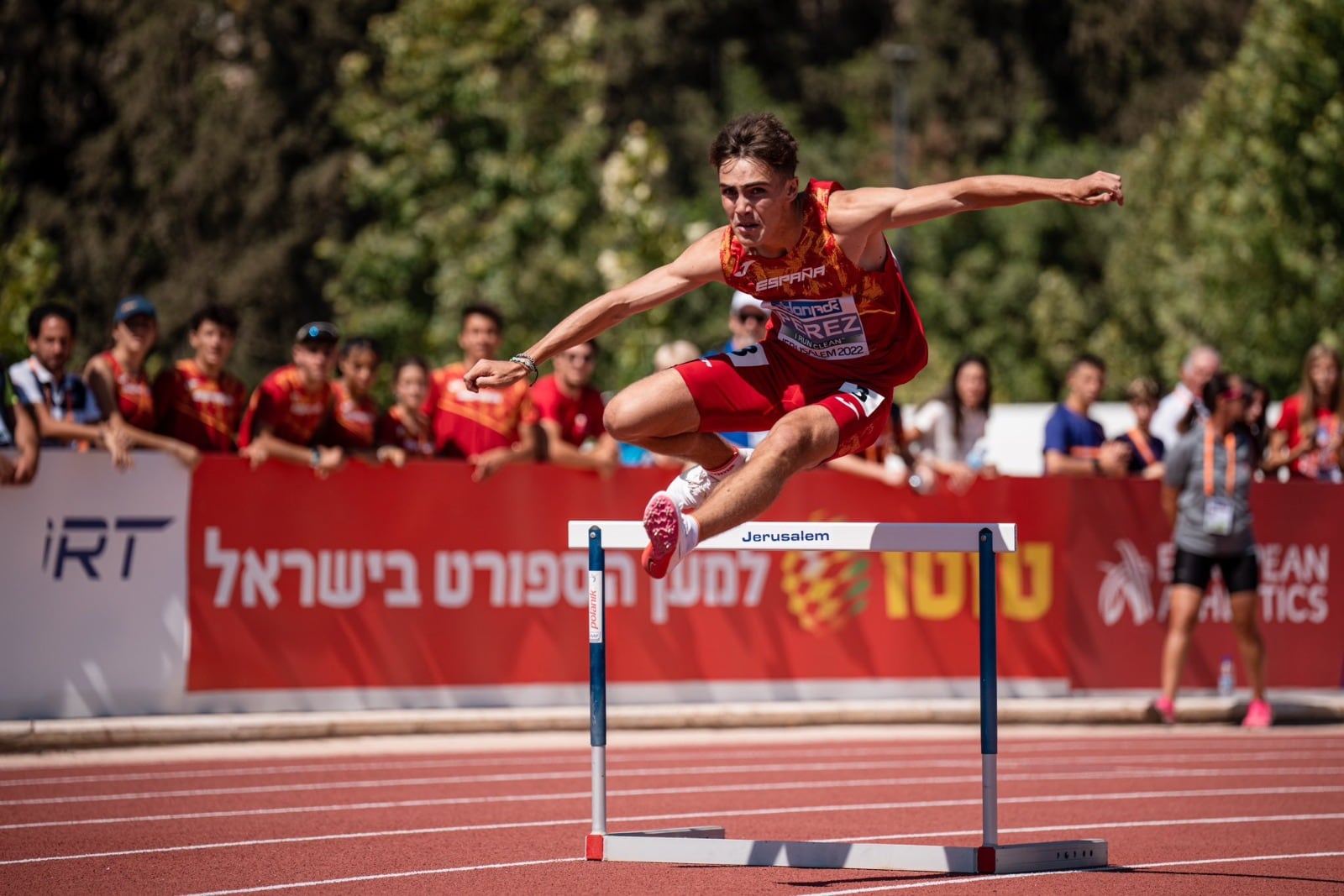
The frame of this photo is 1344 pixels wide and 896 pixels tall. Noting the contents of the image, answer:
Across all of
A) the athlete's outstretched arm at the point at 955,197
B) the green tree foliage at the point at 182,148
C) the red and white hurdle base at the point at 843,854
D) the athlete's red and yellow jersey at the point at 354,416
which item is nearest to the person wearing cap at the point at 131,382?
the athlete's red and yellow jersey at the point at 354,416

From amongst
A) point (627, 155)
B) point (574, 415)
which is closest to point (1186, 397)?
point (574, 415)

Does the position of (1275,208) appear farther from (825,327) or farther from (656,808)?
(825,327)

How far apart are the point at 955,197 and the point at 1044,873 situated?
2.57 meters

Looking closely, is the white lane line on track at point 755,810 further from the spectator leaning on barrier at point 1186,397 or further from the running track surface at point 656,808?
the spectator leaning on barrier at point 1186,397

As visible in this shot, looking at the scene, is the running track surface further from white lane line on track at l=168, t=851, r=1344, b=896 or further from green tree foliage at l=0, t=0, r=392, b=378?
green tree foliage at l=0, t=0, r=392, b=378

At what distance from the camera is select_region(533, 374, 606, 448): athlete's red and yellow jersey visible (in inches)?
456

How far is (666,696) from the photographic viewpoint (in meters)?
11.5

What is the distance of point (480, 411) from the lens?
11.5m

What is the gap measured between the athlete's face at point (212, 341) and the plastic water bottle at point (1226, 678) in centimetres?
750

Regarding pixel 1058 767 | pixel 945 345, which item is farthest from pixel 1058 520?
pixel 945 345

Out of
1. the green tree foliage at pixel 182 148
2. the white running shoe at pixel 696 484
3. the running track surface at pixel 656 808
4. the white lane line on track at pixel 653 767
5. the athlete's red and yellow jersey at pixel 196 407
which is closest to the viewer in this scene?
the running track surface at pixel 656 808

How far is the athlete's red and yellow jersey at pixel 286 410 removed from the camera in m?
10.8

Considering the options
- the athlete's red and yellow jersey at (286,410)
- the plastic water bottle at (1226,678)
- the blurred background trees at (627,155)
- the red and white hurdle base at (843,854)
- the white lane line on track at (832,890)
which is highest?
the blurred background trees at (627,155)

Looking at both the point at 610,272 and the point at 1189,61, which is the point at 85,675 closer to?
the point at 610,272
